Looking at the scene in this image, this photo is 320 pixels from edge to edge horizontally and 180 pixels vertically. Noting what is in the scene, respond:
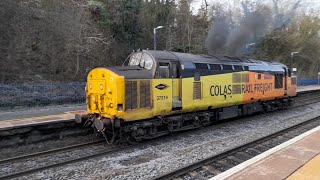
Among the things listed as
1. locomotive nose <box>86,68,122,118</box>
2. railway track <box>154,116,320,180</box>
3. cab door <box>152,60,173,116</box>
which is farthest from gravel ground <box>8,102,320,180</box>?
locomotive nose <box>86,68,122,118</box>

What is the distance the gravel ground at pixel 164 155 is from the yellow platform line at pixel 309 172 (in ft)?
9.88

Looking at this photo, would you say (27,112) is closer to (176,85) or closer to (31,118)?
(31,118)

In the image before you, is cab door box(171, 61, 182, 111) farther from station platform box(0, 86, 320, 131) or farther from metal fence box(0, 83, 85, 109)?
metal fence box(0, 83, 85, 109)

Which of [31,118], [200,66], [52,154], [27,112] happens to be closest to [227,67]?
[200,66]

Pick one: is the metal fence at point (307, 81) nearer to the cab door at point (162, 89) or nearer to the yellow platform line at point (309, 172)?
the cab door at point (162, 89)

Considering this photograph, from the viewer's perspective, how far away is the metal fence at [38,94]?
17.4m

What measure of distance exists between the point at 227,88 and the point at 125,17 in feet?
70.0

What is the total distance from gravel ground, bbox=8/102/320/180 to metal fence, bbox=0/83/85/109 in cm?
1020

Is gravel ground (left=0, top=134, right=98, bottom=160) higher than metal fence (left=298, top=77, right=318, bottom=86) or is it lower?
lower

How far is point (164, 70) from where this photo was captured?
1098 centimetres

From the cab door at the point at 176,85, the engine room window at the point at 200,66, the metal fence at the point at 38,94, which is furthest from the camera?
the metal fence at the point at 38,94

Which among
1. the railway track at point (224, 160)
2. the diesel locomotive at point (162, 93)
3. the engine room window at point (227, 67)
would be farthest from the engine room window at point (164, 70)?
the engine room window at point (227, 67)

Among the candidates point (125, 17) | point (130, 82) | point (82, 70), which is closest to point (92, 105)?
point (130, 82)

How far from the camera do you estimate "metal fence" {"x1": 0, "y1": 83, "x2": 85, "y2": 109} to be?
684 inches
